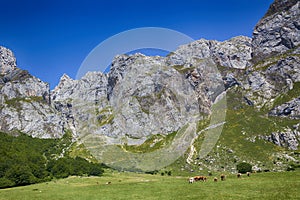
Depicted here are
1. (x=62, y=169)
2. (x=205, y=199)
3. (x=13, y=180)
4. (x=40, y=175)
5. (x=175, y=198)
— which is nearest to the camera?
(x=205, y=199)

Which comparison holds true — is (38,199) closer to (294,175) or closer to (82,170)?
(294,175)

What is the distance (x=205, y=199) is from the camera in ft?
91.6

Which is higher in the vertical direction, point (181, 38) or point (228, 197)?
point (181, 38)

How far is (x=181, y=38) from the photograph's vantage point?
50188mm

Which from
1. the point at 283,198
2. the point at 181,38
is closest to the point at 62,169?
the point at 181,38

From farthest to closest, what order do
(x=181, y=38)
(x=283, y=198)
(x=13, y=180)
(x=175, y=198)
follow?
(x=13, y=180) → (x=181, y=38) → (x=175, y=198) → (x=283, y=198)

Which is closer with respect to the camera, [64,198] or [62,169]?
[64,198]

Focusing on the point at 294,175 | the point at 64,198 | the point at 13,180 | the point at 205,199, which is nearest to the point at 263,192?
the point at 205,199

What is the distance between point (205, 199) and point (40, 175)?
283 feet

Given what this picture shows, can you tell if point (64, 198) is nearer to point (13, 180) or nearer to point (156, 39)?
point (156, 39)

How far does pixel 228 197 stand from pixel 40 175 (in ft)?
288

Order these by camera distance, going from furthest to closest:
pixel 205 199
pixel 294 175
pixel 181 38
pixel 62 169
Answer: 1. pixel 62 169
2. pixel 181 38
3. pixel 294 175
4. pixel 205 199

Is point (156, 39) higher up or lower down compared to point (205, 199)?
higher up

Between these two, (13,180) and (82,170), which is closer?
(13,180)
